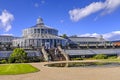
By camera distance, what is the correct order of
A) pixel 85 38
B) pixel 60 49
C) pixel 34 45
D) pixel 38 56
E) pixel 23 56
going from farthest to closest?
pixel 85 38
pixel 34 45
pixel 60 49
pixel 38 56
pixel 23 56

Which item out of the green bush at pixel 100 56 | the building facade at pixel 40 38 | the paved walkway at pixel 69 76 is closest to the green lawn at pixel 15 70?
the paved walkway at pixel 69 76

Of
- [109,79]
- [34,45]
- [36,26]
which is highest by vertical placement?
[36,26]

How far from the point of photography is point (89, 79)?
27.2 m

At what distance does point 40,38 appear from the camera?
84.5 metres

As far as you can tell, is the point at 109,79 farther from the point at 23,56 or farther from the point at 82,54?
the point at 82,54

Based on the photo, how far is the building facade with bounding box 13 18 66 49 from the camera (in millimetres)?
84062

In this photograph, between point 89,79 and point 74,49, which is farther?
point 74,49

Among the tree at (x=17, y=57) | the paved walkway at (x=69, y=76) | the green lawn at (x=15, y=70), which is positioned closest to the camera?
the paved walkway at (x=69, y=76)

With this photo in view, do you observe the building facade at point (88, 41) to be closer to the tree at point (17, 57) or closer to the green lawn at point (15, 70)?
the tree at point (17, 57)

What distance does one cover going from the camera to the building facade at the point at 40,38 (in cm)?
8406

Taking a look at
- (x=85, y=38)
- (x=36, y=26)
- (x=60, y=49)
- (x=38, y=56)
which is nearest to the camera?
(x=38, y=56)

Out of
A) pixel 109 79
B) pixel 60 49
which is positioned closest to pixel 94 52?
pixel 60 49

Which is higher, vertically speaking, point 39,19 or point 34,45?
point 39,19

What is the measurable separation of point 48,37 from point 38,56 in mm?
15828
